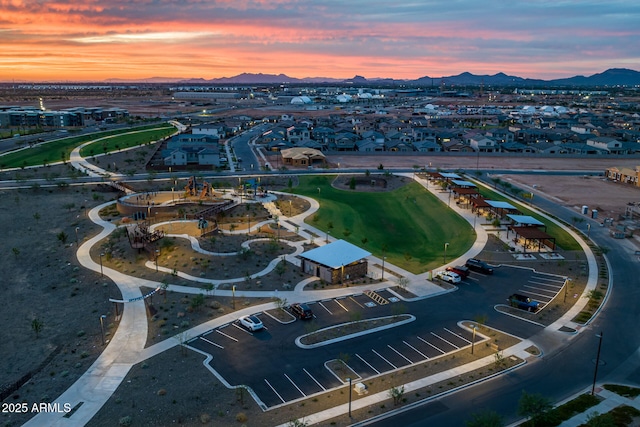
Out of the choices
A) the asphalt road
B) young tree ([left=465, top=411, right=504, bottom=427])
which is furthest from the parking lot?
young tree ([left=465, top=411, right=504, bottom=427])

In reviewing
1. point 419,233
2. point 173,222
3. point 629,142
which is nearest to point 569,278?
point 419,233

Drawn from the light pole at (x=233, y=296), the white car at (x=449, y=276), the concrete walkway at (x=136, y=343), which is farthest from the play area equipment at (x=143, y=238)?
the white car at (x=449, y=276)

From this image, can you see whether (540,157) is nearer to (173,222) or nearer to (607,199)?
(607,199)

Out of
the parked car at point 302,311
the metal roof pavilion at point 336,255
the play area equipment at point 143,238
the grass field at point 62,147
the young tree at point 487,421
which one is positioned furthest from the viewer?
the grass field at point 62,147

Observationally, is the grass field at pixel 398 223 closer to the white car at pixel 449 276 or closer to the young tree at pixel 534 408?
the white car at pixel 449 276

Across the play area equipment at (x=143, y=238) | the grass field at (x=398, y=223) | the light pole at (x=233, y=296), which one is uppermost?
the play area equipment at (x=143, y=238)

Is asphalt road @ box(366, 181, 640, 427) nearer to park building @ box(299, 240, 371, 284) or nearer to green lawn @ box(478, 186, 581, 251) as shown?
green lawn @ box(478, 186, 581, 251)

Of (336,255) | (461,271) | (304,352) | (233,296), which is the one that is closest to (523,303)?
(461,271)
